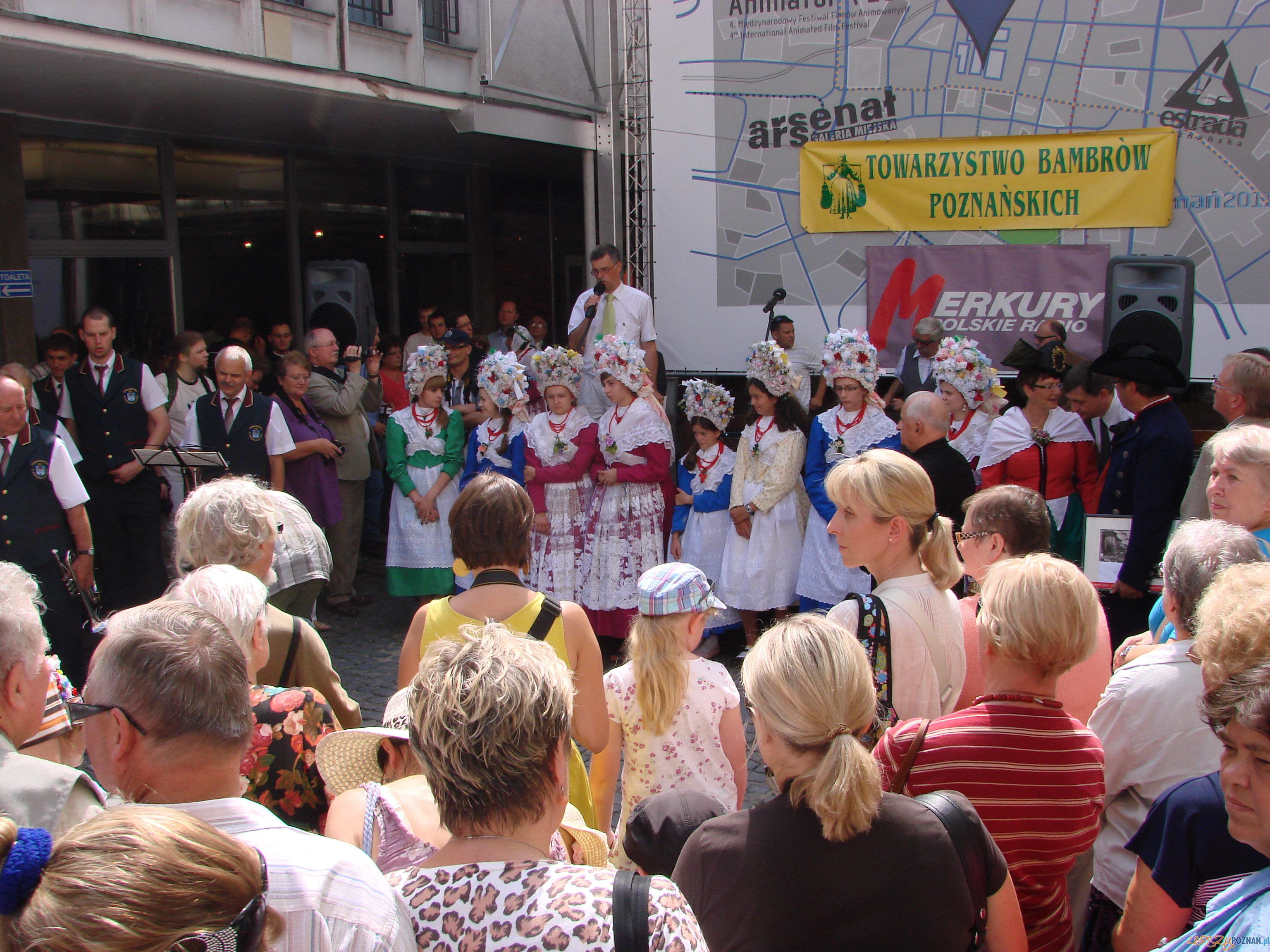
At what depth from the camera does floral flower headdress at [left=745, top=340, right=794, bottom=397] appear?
20.5 feet

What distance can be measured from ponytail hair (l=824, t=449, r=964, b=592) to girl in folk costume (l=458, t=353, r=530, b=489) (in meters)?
4.29

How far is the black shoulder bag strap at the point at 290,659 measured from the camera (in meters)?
2.62

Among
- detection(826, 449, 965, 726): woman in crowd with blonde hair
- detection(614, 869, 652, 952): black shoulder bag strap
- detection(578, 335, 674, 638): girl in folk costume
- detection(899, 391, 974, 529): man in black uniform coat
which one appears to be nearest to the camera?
detection(614, 869, 652, 952): black shoulder bag strap

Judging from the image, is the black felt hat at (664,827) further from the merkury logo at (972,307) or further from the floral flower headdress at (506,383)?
the merkury logo at (972,307)

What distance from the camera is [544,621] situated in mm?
2762

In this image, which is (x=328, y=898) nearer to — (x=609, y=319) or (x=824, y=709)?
(x=824, y=709)

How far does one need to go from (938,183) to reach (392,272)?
6543 mm

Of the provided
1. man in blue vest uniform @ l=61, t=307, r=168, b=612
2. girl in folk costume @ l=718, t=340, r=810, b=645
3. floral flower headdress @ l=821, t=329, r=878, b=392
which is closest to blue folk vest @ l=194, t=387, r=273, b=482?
man in blue vest uniform @ l=61, t=307, r=168, b=612

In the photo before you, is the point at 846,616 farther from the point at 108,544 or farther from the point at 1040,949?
the point at 108,544

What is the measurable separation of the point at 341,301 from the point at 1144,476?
27.7 feet

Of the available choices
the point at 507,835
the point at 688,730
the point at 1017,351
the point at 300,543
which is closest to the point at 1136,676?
the point at 688,730

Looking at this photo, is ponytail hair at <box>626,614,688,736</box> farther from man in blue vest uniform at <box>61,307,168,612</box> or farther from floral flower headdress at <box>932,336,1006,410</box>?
man in blue vest uniform at <box>61,307,168,612</box>

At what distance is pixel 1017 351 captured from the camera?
6.02 metres

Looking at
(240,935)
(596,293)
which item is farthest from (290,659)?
(596,293)
